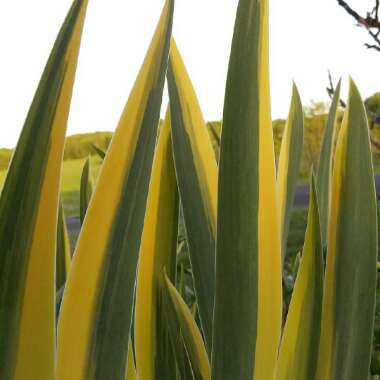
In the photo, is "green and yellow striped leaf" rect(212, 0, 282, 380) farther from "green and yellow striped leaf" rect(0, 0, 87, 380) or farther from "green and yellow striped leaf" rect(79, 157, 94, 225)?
"green and yellow striped leaf" rect(79, 157, 94, 225)

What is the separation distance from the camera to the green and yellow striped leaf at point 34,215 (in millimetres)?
241

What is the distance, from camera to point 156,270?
39 centimetres

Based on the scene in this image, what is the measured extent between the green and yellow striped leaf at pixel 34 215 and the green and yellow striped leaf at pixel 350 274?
6.0 inches

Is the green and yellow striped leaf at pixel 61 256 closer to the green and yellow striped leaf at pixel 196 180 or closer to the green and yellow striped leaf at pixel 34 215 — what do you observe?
the green and yellow striped leaf at pixel 196 180

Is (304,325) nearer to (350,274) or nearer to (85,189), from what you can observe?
(350,274)

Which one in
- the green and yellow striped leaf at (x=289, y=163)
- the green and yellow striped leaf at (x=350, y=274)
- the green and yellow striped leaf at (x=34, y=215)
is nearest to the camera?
the green and yellow striped leaf at (x=34, y=215)

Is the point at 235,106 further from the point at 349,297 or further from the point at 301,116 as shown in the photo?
the point at 301,116

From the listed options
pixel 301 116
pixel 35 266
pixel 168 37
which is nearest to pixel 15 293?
pixel 35 266

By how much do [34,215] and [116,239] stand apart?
4 centimetres

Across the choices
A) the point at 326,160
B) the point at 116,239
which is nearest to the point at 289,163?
the point at 326,160

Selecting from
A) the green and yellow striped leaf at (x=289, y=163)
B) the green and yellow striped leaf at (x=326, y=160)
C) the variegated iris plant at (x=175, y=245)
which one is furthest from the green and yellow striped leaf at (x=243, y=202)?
the green and yellow striped leaf at (x=326, y=160)

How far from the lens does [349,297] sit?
13.4 inches

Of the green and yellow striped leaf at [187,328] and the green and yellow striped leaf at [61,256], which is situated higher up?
the green and yellow striped leaf at [61,256]

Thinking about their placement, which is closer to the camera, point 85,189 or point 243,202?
point 243,202
